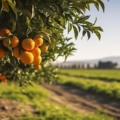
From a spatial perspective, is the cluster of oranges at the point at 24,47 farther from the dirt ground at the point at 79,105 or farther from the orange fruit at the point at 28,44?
the dirt ground at the point at 79,105

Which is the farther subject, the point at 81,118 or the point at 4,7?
the point at 81,118

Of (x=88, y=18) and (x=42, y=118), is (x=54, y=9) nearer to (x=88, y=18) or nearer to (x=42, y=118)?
(x=88, y=18)

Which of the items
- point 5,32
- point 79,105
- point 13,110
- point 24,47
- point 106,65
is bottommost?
point 79,105

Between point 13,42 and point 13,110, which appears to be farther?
point 13,110

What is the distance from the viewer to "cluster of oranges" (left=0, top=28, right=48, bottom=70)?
12.1 feet

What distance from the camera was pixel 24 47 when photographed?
3.72m

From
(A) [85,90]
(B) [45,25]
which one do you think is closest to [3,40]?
(B) [45,25]

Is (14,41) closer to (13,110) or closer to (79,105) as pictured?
(13,110)

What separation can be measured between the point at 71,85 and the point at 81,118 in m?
18.9

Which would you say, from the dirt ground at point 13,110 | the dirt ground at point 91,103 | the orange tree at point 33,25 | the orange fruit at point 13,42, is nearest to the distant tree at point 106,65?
the dirt ground at point 91,103

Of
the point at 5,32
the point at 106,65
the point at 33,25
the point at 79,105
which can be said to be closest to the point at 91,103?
the point at 79,105

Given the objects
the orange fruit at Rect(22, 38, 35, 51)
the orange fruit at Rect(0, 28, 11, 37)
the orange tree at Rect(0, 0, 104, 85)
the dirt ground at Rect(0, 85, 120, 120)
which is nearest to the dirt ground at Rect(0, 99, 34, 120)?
the dirt ground at Rect(0, 85, 120, 120)

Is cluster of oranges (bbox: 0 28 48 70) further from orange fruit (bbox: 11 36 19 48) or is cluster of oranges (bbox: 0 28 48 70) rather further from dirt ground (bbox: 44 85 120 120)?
dirt ground (bbox: 44 85 120 120)

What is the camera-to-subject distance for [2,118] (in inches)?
450
